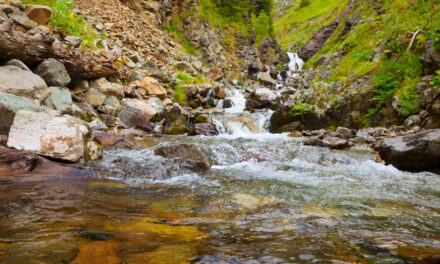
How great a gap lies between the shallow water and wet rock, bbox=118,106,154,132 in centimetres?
457

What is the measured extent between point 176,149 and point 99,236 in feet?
14.1

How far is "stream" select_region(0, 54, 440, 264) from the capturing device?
67.3 inches

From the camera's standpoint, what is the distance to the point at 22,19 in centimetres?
857

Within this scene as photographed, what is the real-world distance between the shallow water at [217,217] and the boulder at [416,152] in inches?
11.4

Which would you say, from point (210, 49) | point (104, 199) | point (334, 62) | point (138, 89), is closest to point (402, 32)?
point (334, 62)

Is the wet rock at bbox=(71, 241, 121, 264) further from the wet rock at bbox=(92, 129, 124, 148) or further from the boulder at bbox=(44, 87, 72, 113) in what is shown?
the boulder at bbox=(44, 87, 72, 113)

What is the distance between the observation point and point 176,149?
616cm

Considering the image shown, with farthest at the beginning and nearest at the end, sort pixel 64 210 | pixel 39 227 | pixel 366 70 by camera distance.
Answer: pixel 366 70 < pixel 64 210 < pixel 39 227

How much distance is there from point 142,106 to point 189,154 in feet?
18.8

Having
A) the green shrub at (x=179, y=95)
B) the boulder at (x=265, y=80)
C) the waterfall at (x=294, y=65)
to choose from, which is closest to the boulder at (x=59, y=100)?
the green shrub at (x=179, y=95)

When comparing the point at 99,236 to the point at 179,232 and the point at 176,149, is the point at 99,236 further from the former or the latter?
the point at 176,149

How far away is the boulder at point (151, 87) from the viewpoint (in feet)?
42.3

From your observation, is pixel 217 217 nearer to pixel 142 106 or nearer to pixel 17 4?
pixel 142 106

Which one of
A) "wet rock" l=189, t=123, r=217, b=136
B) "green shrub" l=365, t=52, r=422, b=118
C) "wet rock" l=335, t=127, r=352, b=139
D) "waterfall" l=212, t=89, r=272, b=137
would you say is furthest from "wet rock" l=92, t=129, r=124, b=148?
"green shrub" l=365, t=52, r=422, b=118
